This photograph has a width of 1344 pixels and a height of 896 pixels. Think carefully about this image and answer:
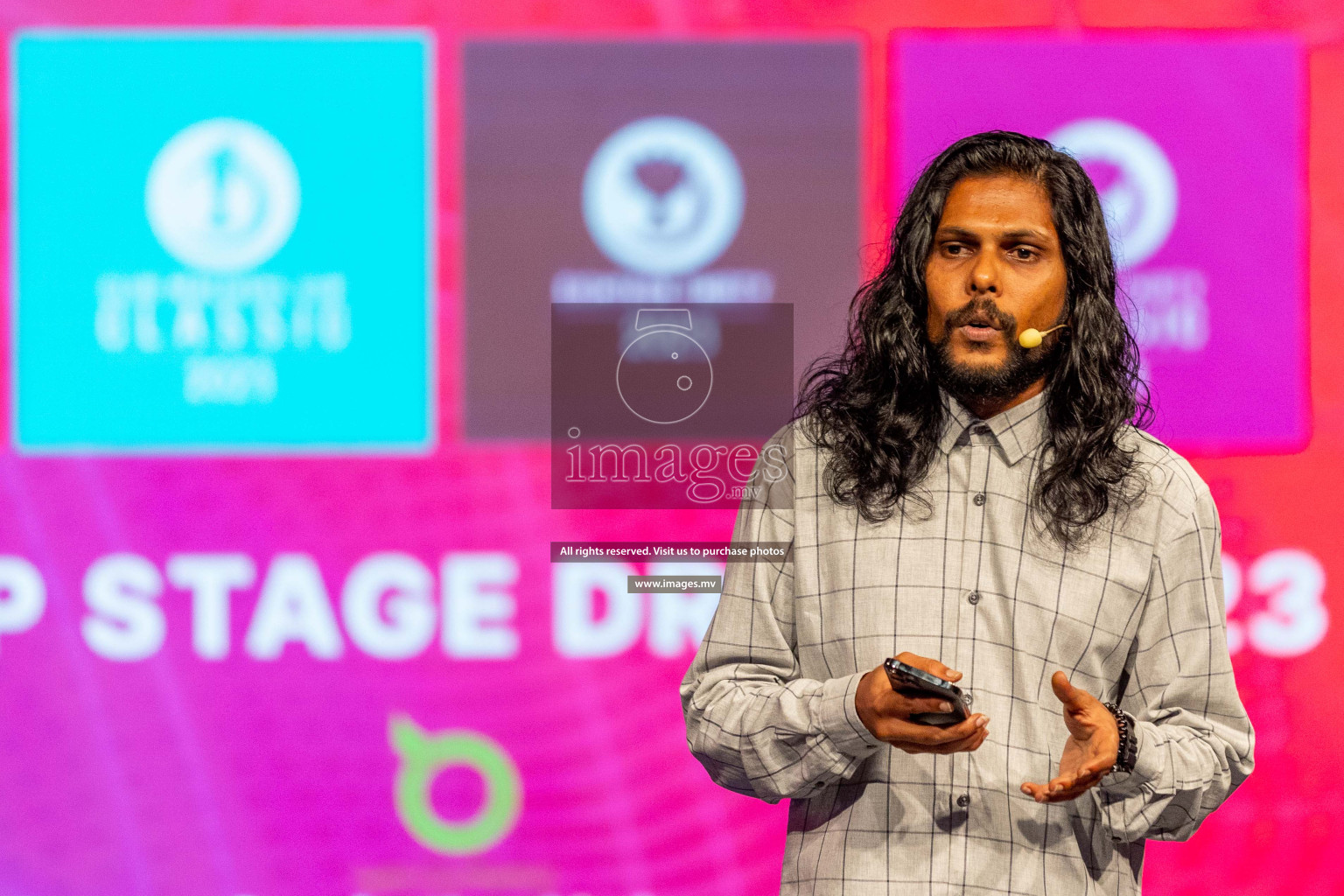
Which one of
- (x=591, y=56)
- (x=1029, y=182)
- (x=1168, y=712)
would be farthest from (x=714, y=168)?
(x=1168, y=712)

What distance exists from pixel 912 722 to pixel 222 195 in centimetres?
192

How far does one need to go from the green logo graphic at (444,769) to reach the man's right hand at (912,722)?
151 cm

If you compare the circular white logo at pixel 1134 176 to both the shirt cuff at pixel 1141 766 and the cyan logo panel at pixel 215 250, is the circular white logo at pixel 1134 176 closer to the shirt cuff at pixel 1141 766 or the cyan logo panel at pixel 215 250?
the cyan logo panel at pixel 215 250

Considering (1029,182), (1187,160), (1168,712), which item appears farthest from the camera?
(1187,160)

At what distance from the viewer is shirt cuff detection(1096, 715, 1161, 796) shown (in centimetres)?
123

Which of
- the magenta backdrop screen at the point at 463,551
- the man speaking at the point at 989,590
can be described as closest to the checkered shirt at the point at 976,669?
the man speaking at the point at 989,590

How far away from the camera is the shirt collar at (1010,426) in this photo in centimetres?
143

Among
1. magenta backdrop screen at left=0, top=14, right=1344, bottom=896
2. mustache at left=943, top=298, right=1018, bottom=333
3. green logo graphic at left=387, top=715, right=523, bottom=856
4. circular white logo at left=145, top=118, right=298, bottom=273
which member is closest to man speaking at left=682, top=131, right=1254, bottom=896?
mustache at left=943, top=298, right=1018, bottom=333

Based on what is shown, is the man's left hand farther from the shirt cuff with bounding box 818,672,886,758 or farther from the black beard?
the black beard

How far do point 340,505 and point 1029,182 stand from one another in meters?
1.58

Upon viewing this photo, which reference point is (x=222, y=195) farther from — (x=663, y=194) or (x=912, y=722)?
(x=912, y=722)

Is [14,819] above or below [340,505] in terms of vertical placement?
below

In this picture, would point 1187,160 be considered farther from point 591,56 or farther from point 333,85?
point 333,85

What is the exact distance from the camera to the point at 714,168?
2547 mm
